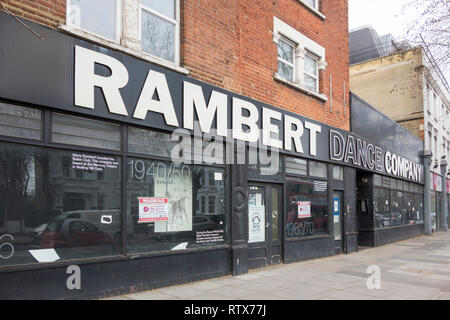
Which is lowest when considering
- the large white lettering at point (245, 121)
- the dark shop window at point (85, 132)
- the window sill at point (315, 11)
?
the dark shop window at point (85, 132)

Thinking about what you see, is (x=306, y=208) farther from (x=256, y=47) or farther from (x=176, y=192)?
(x=176, y=192)

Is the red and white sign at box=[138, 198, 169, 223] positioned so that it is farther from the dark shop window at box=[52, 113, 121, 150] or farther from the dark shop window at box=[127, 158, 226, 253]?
the dark shop window at box=[52, 113, 121, 150]

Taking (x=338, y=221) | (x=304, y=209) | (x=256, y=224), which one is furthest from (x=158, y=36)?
(x=338, y=221)

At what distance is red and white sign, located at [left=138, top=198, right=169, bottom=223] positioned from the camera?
7082 mm

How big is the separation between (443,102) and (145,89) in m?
28.2

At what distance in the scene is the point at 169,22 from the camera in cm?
819

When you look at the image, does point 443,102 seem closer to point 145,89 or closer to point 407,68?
point 407,68

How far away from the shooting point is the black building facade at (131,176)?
553 centimetres

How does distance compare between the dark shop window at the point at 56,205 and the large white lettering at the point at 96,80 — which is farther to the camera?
the large white lettering at the point at 96,80

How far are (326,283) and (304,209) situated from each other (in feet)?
11.9

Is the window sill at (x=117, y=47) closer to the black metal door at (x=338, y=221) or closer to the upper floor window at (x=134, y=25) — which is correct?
the upper floor window at (x=134, y=25)

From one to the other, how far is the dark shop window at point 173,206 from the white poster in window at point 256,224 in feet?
3.47

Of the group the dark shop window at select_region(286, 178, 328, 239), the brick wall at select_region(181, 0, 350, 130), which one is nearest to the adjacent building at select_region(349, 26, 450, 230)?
the brick wall at select_region(181, 0, 350, 130)

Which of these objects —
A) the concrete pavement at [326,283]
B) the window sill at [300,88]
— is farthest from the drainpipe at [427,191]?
the window sill at [300,88]
